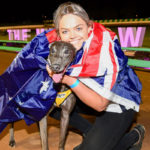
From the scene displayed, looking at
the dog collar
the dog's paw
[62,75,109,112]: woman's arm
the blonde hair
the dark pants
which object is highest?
the blonde hair

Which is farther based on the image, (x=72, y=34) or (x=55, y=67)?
(x=72, y=34)

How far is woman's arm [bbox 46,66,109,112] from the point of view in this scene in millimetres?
1371

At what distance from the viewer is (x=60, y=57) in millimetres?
1396

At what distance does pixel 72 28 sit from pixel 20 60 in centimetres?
49

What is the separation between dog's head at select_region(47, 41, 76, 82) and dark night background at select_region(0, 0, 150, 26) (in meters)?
16.6

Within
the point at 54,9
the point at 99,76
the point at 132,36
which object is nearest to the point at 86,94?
the point at 99,76

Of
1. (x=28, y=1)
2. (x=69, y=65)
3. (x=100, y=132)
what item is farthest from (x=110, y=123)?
(x=28, y=1)

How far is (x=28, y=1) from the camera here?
73.8 feet

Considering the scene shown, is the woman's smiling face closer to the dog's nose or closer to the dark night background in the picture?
the dog's nose

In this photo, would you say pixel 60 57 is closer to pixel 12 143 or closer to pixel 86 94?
pixel 86 94

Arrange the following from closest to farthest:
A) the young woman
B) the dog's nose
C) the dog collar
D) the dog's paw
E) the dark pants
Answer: the dog's nose
the young woman
the dark pants
the dog collar
the dog's paw

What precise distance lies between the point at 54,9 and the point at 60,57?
20196 mm

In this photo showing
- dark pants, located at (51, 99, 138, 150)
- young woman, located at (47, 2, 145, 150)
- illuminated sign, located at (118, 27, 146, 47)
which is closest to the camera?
young woman, located at (47, 2, 145, 150)

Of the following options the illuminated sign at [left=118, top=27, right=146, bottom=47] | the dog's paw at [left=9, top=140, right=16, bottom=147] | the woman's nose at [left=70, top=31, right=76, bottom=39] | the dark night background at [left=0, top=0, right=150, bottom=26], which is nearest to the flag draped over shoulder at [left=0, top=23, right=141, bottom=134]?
the woman's nose at [left=70, top=31, right=76, bottom=39]
